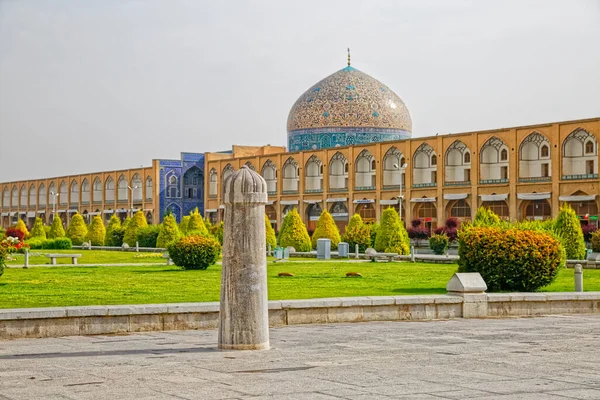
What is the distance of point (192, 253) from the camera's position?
66.8 ft

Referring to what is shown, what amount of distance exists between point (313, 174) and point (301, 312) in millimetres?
43337

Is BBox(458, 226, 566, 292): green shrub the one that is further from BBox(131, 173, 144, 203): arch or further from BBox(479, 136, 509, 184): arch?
BBox(131, 173, 144, 203): arch

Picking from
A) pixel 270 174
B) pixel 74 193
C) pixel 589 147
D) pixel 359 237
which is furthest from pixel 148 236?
pixel 74 193

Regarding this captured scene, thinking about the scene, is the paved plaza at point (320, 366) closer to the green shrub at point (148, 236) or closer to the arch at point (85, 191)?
the green shrub at point (148, 236)

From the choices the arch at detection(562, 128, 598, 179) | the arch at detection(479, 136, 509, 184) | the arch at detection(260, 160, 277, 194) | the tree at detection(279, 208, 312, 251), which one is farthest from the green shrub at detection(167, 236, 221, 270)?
the arch at detection(260, 160, 277, 194)

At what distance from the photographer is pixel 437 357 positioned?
7.47 meters

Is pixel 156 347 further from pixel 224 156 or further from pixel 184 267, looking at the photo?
pixel 224 156

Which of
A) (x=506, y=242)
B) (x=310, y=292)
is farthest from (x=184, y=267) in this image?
(x=506, y=242)

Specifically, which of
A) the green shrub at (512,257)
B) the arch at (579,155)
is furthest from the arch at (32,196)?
the green shrub at (512,257)

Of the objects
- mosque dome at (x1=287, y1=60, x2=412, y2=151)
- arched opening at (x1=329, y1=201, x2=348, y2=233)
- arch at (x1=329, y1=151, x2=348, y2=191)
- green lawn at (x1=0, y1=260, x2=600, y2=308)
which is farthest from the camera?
mosque dome at (x1=287, y1=60, x2=412, y2=151)

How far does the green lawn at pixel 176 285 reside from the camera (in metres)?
12.1

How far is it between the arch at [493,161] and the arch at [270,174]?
1650cm

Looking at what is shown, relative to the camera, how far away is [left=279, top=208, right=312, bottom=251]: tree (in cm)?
3172

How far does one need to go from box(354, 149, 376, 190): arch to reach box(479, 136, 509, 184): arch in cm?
796
